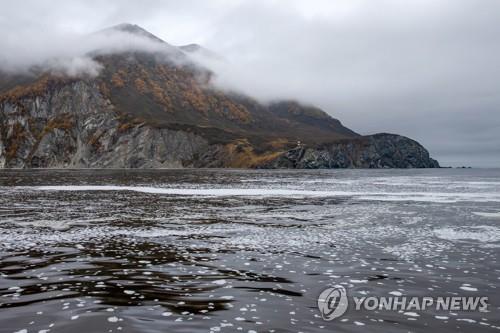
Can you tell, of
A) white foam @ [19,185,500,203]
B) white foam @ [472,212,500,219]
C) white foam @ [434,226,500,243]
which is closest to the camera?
white foam @ [434,226,500,243]

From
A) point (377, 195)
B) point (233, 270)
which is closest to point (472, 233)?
point (233, 270)

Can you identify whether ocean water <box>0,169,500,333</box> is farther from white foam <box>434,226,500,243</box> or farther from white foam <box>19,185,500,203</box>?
white foam <box>19,185,500,203</box>

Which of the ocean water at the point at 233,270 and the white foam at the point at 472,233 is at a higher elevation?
the white foam at the point at 472,233

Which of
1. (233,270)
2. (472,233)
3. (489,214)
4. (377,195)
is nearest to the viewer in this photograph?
(233,270)

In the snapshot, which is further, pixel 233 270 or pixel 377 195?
pixel 377 195

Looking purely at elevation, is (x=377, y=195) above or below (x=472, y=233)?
above

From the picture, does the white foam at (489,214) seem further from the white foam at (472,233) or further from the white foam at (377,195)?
the white foam at (377,195)

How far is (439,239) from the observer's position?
2950cm

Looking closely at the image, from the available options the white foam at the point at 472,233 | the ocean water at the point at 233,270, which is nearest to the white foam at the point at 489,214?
the ocean water at the point at 233,270

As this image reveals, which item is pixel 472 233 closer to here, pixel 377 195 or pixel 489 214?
pixel 489 214

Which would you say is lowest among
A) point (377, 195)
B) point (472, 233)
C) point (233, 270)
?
point (233, 270)

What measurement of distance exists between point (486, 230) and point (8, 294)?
3226 centimetres

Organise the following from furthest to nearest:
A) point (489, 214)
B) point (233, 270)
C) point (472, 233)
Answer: point (489, 214), point (472, 233), point (233, 270)

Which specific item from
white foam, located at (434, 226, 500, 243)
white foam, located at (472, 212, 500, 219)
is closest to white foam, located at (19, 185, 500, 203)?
white foam, located at (472, 212, 500, 219)
